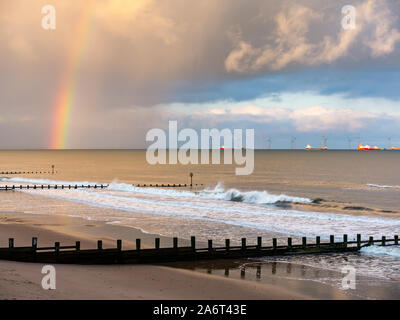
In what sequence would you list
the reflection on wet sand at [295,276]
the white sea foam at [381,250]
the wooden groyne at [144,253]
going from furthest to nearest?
the white sea foam at [381,250] → the wooden groyne at [144,253] → the reflection on wet sand at [295,276]

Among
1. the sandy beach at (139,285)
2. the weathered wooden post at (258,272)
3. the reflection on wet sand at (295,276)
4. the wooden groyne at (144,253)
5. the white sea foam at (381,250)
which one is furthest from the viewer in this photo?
the white sea foam at (381,250)

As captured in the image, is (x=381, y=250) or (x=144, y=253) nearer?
(x=144, y=253)

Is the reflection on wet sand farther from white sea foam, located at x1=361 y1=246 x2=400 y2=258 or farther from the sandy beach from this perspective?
white sea foam, located at x1=361 y1=246 x2=400 y2=258

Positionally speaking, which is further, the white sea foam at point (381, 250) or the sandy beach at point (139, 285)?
the white sea foam at point (381, 250)

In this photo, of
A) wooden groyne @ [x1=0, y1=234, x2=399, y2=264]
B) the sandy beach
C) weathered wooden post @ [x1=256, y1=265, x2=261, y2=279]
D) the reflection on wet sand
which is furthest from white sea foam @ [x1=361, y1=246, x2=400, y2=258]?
the sandy beach

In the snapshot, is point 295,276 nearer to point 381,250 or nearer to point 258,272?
point 258,272

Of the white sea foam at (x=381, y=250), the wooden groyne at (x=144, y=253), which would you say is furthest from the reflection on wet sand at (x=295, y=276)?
the white sea foam at (x=381, y=250)

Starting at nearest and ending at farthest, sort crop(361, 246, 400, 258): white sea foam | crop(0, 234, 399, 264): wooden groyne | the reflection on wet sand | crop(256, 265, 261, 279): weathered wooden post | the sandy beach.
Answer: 1. the sandy beach
2. the reflection on wet sand
3. crop(256, 265, 261, 279): weathered wooden post
4. crop(0, 234, 399, 264): wooden groyne
5. crop(361, 246, 400, 258): white sea foam

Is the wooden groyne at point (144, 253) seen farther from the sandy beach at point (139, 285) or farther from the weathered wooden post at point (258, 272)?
the weathered wooden post at point (258, 272)

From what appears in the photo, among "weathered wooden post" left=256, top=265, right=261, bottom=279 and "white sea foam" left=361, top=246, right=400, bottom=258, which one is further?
"white sea foam" left=361, top=246, right=400, bottom=258

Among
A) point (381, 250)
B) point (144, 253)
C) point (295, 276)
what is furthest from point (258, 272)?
point (381, 250)

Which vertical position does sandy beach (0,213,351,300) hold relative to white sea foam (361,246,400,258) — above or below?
above

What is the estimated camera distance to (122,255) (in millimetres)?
23781

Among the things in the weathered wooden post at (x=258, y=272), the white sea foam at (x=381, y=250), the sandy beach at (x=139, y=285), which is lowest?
the white sea foam at (x=381, y=250)
